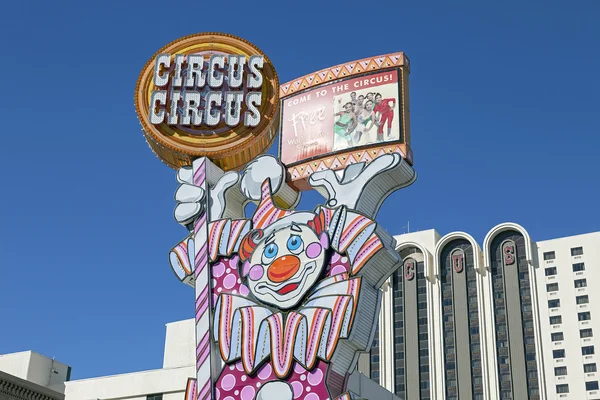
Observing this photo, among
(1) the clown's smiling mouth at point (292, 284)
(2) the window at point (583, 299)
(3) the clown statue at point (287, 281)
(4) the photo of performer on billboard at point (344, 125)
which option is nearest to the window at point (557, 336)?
(2) the window at point (583, 299)

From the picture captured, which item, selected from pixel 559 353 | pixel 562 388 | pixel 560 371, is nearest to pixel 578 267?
pixel 559 353

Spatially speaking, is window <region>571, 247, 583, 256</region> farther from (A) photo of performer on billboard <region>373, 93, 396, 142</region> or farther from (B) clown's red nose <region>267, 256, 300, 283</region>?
(B) clown's red nose <region>267, 256, 300, 283</region>

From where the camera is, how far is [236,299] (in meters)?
23.1

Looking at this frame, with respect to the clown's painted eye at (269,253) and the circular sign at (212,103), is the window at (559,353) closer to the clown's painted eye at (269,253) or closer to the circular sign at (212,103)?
the circular sign at (212,103)

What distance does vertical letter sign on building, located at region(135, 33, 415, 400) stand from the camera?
21.8 m

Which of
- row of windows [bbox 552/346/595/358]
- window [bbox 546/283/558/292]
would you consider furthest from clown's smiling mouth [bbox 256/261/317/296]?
window [bbox 546/283/558/292]

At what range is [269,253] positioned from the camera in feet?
76.2

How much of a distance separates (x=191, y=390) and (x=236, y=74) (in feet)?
32.7

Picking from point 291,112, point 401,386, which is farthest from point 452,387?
point 291,112

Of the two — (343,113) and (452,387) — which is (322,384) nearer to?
(343,113)

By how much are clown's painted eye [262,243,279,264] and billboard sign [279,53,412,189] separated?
9.06 feet

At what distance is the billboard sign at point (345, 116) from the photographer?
24.6 metres

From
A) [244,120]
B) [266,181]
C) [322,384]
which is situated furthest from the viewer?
[244,120]

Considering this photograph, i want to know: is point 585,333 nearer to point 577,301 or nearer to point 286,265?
point 577,301
